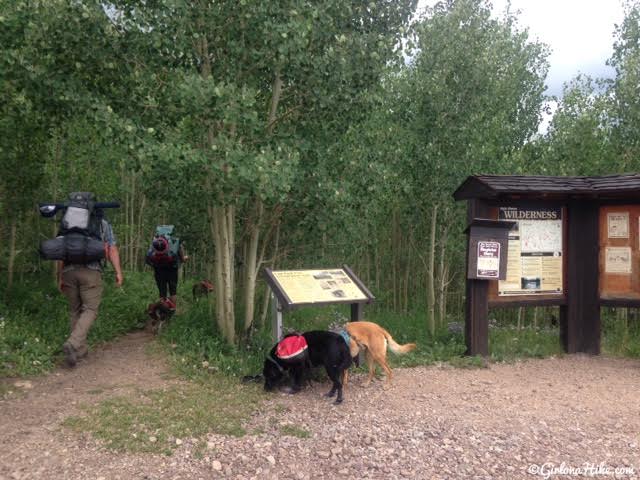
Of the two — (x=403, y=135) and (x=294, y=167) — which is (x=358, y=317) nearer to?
(x=294, y=167)

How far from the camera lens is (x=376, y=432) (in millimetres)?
4711

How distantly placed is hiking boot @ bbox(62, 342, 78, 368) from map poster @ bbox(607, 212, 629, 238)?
24.2ft

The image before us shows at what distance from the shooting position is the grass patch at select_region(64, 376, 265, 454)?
4387 millimetres

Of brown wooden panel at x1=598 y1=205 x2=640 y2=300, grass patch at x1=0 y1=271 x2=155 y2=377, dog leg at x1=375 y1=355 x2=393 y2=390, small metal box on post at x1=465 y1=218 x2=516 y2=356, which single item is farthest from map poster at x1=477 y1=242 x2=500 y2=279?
grass patch at x1=0 y1=271 x2=155 y2=377

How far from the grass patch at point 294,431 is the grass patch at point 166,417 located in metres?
0.37

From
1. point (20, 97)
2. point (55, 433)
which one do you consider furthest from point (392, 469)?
point (20, 97)

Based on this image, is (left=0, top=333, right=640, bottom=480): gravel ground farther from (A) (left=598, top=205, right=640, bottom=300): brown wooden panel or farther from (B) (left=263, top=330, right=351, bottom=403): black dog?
(A) (left=598, top=205, right=640, bottom=300): brown wooden panel

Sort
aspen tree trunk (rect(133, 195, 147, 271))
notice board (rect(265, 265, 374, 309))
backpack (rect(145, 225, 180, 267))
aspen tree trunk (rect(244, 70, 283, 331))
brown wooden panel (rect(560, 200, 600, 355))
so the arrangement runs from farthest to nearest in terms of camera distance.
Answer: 1. aspen tree trunk (rect(133, 195, 147, 271))
2. backpack (rect(145, 225, 180, 267))
3. brown wooden panel (rect(560, 200, 600, 355))
4. aspen tree trunk (rect(244, 70, 283, 331))
5. notice board (rect(265, 265, 374, 309))

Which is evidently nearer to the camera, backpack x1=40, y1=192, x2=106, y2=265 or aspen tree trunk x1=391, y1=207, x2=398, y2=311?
backpack x1=40, y1=192, x2=106, y2=265

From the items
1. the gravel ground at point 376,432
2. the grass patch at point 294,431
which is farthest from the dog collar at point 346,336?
the grass patch at point 294,431

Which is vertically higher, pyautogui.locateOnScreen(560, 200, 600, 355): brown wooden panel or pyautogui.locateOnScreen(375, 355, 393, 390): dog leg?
pyautogui.locateOnScreen(560, 200, 600, 355): brown wooden panel

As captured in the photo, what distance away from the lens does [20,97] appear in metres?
6.84

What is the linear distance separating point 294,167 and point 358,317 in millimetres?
2046

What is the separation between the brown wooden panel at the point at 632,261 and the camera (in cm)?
775
